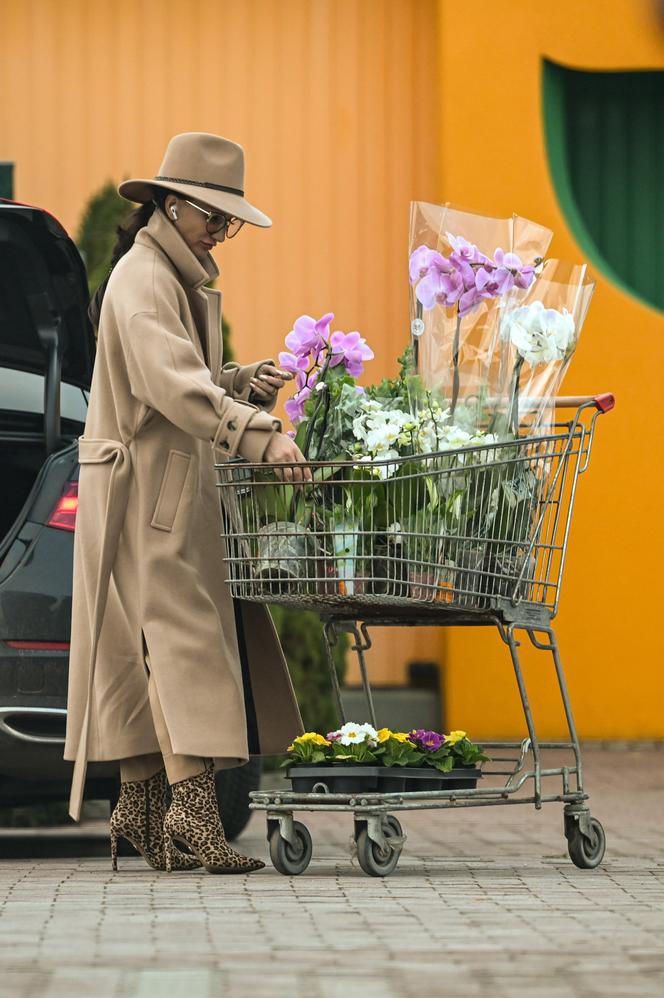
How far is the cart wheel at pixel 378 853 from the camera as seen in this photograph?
505cm

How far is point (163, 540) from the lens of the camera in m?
5.20

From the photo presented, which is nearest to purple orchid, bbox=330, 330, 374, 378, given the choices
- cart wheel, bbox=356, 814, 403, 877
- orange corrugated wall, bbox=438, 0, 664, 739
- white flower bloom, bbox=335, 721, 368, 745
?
white flower bloom, bbox=335, 721, 368, 745

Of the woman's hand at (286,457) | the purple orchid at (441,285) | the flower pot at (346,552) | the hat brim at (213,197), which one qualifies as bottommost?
the flower pot at (346,552)

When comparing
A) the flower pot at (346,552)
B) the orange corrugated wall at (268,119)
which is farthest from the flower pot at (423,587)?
the orange corrugated wall at (268,119)

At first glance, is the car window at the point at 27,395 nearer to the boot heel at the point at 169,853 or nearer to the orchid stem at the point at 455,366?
the orchid stem at the point at 455,366

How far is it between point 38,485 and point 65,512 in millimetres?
131

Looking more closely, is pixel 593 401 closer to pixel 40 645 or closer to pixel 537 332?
pixel 537 332

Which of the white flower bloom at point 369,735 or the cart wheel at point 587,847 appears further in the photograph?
the cart wheel at point 587,847

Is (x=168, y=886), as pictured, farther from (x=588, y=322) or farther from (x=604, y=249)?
(x=604, y=249)

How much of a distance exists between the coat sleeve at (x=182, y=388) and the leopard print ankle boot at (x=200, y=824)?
913 millimetres

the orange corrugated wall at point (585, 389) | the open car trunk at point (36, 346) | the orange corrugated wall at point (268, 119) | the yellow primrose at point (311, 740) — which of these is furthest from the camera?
the orange corrugated wall at point (268, 119)

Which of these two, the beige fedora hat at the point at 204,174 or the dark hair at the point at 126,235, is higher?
the beige fedora hat at the point at 204,174

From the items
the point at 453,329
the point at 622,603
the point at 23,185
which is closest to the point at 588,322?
the point at 622,603

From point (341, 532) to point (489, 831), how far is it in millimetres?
2573
